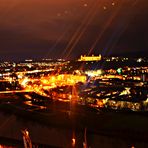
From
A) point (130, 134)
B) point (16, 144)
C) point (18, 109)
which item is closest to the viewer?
point (16, 144)

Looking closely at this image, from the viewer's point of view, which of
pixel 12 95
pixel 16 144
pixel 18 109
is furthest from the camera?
pixel 12 95

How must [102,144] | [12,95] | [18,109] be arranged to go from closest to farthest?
[102,144]
[18,109]
[12,95]

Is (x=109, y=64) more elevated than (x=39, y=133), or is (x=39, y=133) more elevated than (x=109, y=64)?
(x=109, y=64)

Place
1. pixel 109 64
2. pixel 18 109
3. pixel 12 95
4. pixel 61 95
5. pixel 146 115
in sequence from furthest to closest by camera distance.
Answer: pixel 109 64 → pixel 12 95 → pixel 61 95 → pixel 18 109 → pixel 146 115

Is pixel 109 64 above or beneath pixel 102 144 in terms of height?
above

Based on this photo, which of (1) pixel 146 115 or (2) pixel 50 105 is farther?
(2) pixel 50 105

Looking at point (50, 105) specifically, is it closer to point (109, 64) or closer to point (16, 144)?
point (16, 144)

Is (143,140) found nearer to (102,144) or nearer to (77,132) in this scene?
(102,144)

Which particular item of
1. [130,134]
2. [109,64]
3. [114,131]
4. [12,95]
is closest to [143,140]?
[130,134]

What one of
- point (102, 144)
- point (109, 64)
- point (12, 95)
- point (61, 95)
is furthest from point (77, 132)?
point (109, 64)
